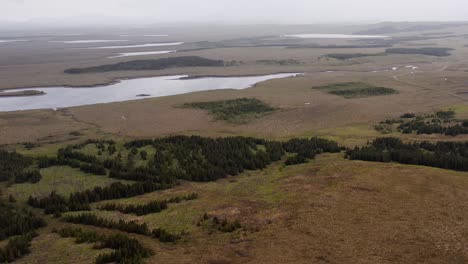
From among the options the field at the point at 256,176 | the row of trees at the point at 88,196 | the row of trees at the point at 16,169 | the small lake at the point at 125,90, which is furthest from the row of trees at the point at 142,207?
the small lake at the point at 125,90

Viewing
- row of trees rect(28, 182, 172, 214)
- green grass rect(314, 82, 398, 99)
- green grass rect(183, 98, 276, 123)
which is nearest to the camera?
row of trees rect(28, 182, 172, 214)

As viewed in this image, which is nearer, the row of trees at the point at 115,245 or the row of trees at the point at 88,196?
the row of trees at the point at 115,245

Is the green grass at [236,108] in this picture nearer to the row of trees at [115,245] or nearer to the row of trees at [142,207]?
the row of trees at [142,207]

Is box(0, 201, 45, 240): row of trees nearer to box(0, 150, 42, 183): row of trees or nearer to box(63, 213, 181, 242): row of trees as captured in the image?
box(63, 213, 181, 242): row of trees

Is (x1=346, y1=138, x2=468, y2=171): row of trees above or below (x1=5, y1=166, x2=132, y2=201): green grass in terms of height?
above

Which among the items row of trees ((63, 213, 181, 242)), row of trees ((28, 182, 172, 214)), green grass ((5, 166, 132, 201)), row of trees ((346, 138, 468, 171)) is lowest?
green grass ((5, 166, 132, 201))

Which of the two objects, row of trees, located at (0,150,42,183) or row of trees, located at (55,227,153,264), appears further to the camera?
row of trees, located at (0,150,42,183)

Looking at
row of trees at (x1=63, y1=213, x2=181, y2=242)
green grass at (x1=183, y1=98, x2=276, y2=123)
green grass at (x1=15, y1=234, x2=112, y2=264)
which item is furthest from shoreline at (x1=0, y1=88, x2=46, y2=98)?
green grass at (x1=15, y1=234, x2=112, y2=264)
